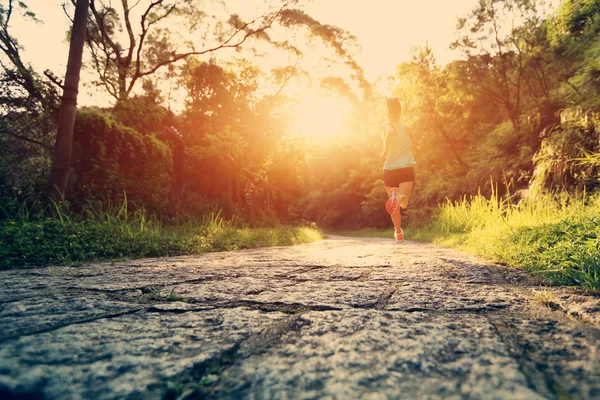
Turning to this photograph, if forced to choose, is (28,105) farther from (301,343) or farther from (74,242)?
(301,343)

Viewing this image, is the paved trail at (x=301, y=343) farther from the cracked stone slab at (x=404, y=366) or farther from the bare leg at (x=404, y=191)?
the bare leg at (x=404, y=191)

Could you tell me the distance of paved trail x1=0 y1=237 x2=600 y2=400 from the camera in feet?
2.67

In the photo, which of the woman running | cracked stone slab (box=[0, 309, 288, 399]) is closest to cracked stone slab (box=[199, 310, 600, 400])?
cracked stone slab (box=[0, 309, 288, 399])

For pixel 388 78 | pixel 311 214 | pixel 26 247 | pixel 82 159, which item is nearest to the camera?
pixel 26 247

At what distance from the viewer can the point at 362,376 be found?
0.86 metres

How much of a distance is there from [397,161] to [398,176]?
0.79ft

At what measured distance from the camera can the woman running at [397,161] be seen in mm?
5594

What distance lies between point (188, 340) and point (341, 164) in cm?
3438

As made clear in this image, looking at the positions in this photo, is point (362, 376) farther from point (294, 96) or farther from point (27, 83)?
point (294, 96)

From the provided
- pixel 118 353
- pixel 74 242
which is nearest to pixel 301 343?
pixel 118 353

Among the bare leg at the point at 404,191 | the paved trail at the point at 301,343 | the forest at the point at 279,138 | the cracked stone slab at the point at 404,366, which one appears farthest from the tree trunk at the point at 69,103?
the cracked stone slab at the point at 404,366

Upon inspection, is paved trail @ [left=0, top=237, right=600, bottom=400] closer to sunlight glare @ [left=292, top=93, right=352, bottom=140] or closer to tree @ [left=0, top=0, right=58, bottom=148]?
tree @ [left=0, top=0, right=58, bottom=148]

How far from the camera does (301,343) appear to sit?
1102 millimetres

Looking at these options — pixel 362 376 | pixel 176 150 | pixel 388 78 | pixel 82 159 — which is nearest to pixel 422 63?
pixel 388 78
